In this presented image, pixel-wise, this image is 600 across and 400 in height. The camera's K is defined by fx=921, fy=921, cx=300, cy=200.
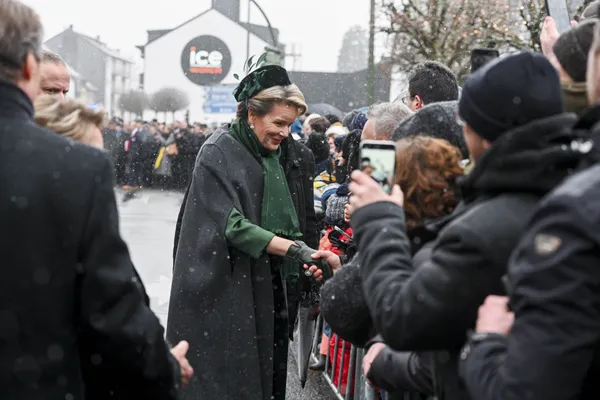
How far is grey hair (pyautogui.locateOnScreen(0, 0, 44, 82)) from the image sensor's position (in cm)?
240

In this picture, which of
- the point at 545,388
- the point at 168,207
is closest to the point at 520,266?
the point at 545,388

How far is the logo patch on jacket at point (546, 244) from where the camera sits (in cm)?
183

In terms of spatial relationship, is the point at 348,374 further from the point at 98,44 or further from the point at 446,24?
the point at 98,44

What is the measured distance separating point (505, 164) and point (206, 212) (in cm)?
277

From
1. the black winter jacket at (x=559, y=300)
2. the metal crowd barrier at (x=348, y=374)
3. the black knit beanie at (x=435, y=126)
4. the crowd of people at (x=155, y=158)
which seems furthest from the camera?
the crowd of people at (x=155, y=158)

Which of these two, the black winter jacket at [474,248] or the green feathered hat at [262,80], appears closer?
the black winter jacket at [474,248]

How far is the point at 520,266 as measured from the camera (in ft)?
6.36

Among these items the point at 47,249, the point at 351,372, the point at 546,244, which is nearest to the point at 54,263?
the point at 47,249

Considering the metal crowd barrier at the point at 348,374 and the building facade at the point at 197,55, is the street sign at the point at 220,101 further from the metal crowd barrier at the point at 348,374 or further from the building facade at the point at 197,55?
the metal crowd barrier at the point at 348,374

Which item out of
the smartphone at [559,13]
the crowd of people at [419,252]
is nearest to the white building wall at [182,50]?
the smartphone at [559,13]

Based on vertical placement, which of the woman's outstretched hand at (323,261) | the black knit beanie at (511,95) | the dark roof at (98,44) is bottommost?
the woman's outstretched hand at (323,261)

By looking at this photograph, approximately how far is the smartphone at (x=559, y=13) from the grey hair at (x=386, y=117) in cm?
91

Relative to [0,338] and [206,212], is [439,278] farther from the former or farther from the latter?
[206,212]

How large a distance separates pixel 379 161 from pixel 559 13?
2503mm
